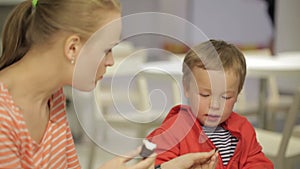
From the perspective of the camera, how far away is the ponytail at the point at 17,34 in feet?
2.95

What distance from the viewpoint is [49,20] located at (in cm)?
84

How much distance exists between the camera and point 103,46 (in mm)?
859

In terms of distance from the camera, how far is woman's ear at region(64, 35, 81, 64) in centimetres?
84

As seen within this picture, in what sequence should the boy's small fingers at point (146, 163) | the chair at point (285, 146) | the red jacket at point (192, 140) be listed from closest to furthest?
the boy's small fingers at point (146, 163) < the red jacket at point (192, 140) < the chair at point (285, 146)

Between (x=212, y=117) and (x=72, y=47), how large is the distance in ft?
0.93

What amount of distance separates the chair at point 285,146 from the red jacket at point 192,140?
0.55 m

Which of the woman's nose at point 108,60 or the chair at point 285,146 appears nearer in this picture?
the woman's nose at point 108,60

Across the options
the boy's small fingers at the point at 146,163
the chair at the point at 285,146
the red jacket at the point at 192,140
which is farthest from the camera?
the chair at the point at 285,146

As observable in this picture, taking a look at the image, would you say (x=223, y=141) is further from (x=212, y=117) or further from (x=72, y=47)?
(x=72, y=47)

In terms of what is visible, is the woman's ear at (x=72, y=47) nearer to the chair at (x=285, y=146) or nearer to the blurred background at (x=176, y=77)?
the blurred background at (x=176, y=77)

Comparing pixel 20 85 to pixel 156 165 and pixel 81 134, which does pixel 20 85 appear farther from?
pixel 81 134

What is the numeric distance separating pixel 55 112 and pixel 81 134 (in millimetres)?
2076

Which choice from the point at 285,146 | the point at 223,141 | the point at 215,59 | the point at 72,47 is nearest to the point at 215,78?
the point at 215,59

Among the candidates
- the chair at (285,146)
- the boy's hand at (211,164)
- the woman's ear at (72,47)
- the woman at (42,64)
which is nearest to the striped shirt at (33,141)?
the woman at (42,64)
